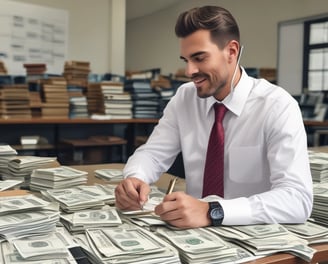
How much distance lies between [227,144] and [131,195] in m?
0.43

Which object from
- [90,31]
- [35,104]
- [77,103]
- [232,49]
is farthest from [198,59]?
[90,31]

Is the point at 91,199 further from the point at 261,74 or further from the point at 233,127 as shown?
the point at 261,74

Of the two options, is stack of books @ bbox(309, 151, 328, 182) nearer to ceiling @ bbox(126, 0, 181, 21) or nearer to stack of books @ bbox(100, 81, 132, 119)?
stack of books @ bbox(100, 81, 132, 119)

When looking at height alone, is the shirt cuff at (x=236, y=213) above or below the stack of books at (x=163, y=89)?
below

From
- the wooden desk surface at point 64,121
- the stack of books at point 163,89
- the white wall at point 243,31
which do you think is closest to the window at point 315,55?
the white wall at point 243,31

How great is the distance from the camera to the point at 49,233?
1.05 meters

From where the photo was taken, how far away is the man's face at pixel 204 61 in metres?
1.44

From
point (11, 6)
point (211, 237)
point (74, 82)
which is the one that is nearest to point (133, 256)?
point (211, 237)

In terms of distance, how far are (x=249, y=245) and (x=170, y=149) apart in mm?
843

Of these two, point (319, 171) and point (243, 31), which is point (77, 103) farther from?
point (243, 31)

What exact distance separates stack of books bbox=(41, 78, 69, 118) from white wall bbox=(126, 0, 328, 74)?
182 centimetres

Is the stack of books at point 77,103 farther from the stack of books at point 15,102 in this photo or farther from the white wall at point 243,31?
the white wall at point 243,31

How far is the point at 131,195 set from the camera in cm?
133

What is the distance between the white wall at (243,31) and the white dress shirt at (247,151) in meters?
3.12
